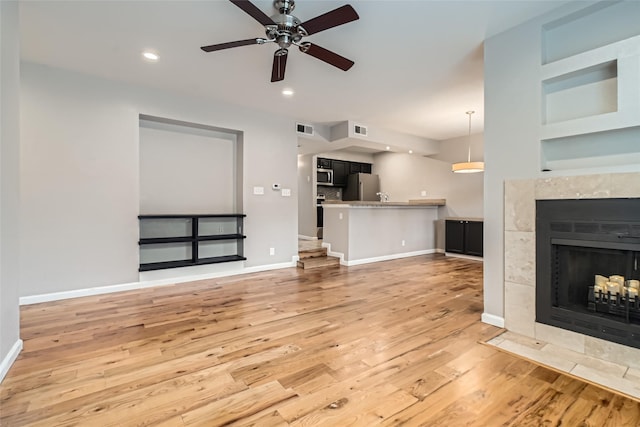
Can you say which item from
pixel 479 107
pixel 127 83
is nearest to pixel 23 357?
pixel 127 83

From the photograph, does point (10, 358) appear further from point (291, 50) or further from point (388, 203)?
point (388, 203)

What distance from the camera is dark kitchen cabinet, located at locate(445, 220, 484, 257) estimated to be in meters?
6.29

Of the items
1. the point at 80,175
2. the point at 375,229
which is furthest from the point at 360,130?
the point at 80,175

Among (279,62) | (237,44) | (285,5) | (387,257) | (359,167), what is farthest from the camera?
(359,167)

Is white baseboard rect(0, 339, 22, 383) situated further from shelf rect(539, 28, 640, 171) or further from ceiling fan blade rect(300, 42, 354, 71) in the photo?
shelf rect(539, 28, 640, 171)

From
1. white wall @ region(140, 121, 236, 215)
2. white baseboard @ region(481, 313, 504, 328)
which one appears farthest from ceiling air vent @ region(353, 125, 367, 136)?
white baseboard @ region(481, 313, 504, 328)

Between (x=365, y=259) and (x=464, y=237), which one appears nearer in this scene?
(x=365, y=259)

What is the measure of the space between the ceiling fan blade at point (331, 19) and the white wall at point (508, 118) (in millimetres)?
1485

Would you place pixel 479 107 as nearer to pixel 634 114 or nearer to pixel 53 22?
pixel 634 114

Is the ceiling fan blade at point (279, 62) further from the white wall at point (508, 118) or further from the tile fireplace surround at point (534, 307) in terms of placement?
the tile fireplace surround at point (534, 307)

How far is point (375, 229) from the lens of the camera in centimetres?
602

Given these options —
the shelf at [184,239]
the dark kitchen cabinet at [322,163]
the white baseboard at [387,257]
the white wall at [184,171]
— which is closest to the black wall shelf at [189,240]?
the shelf at [184,239]

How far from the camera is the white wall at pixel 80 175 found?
134 inches

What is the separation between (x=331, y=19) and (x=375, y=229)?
14.2 ft
